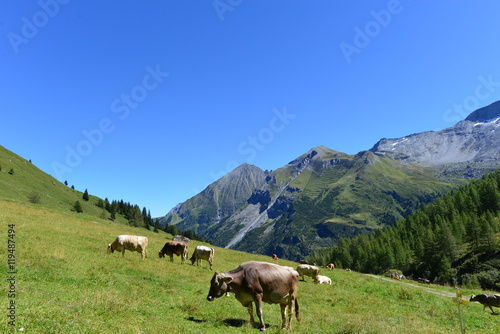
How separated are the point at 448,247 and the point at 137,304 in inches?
4208

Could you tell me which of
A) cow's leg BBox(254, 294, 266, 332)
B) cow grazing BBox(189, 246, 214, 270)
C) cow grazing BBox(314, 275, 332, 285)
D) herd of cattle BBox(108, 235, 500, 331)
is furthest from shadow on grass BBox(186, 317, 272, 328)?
cow grazing BBox(314, 275, 332, 285)

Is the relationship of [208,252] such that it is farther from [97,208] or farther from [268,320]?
[97,208]

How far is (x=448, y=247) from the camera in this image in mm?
90812

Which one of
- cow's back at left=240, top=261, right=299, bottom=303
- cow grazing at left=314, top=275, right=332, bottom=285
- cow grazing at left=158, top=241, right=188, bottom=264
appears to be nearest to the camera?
cow's back at left=240, top=261, right=299, bottom=303

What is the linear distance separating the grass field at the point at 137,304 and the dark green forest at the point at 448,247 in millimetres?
66501

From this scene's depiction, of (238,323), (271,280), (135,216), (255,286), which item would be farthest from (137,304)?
(135,216)

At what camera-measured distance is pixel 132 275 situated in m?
19.5

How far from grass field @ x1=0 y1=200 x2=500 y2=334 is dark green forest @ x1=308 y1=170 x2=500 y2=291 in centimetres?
6650

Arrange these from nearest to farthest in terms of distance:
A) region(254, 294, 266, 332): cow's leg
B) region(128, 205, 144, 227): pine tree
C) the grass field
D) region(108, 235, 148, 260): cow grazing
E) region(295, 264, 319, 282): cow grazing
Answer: the grass field
region(254, 294, 266, 332): cow's leg
region(108, 235, 148, 260): cow grazing
region(295, 264, 319, 282): cow grazing
region(128, 205, 144, 227): pine tree

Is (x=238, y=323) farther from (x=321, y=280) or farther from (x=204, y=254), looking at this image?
(x=321, y=280)

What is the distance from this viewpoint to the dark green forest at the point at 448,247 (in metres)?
83.1

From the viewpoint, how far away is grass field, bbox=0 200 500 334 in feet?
33.2

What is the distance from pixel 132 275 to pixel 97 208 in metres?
133

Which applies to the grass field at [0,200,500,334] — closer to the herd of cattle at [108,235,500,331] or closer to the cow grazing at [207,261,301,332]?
the herd of cattle at [108,235,500,331]
